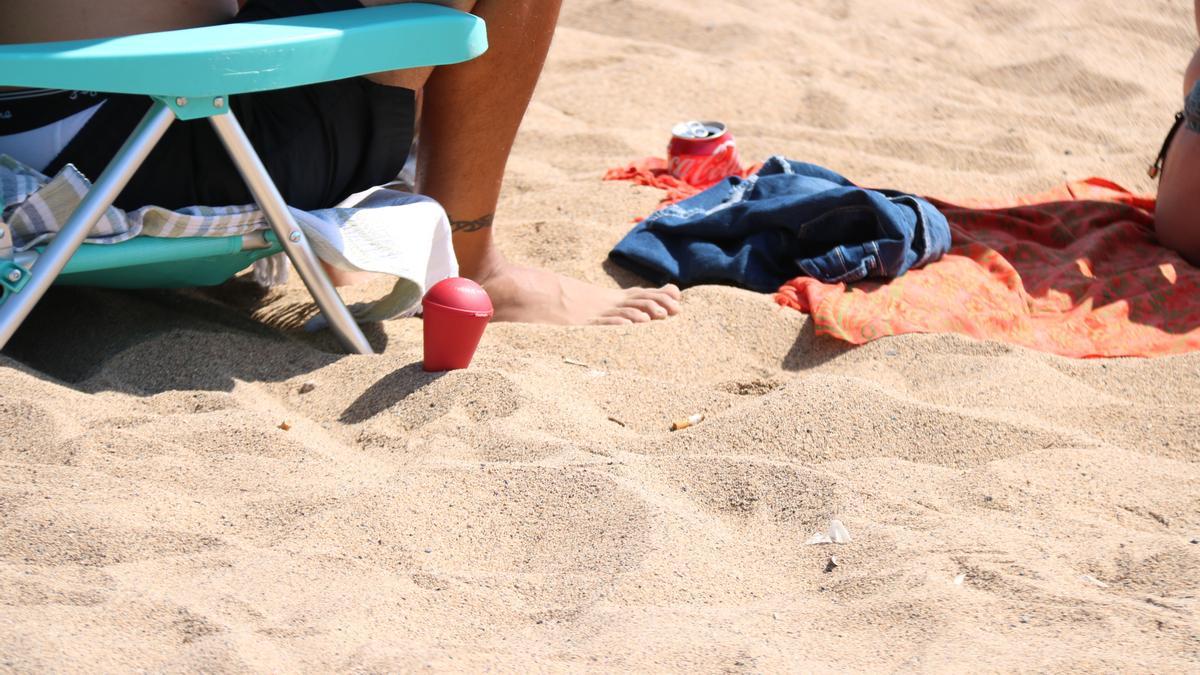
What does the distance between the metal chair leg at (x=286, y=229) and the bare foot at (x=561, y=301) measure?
0.37 meters

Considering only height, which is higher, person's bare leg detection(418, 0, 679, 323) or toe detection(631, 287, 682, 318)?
person's bare leg detection(418, 0, 679, 323)

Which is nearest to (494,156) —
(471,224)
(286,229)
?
(471,224)

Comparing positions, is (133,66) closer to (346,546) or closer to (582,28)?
(346,546)

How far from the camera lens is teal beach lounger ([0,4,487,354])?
1.75 m

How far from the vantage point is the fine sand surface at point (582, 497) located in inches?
53.7

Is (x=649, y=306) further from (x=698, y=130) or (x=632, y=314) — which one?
(x=698, y=130)

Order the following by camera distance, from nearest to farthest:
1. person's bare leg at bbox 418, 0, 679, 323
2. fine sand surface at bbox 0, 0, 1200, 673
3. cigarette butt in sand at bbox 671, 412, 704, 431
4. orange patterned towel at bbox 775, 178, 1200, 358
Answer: fine sand surface at bbox 0, 0, 1200, 673
cigarette butt in sand at bbox 671, 412, 704, 431
person's bare leg at bbox 418, 0, 679, 323
orange patterned towel at bbox 775, 178, 1200, 358

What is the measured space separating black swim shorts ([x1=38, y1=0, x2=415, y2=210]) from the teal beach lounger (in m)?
0.10

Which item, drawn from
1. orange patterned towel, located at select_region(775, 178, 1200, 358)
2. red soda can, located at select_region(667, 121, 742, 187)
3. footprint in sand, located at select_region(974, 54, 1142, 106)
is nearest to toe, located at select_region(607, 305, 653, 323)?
orange patterned towel, located at select_region(775, 178, 1200, 358)

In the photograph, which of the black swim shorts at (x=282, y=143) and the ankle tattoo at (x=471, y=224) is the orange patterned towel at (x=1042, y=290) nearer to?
the ankle tattoo at (x=471, y=224)

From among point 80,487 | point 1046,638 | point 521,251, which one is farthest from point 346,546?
point 521,251

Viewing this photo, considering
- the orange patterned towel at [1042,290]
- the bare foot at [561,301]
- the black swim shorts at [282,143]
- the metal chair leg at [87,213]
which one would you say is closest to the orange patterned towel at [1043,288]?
the orange patterned towel at [1042,290]

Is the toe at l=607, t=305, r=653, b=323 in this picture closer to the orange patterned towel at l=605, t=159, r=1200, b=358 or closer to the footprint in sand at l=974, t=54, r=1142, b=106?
the orange patterned towel at l=605, t=159, r=1200, b=358

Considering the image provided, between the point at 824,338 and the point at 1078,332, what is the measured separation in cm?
56
